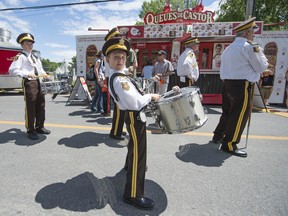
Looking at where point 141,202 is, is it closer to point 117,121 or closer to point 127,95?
point 127,95

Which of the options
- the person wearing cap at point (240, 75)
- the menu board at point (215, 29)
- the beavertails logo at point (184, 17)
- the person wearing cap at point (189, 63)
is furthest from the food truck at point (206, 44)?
the person wearing cap at point (240, 75)

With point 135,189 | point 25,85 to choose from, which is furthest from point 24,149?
point 135,189

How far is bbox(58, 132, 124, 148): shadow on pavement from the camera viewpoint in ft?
12.9

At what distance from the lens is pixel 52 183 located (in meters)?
2.62

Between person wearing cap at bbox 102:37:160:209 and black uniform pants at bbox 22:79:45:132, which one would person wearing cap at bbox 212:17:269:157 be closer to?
person wearing cap at bbox 102:37:160:209

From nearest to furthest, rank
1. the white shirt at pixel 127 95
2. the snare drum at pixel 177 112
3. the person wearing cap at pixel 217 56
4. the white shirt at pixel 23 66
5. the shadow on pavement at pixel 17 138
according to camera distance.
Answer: the white shirt at pixel 127 95 < the snare drum at pixel 177 112 < the white shirt at pixel 23 66 < the shadow on pavement at pixel 17 138 < the person wearing cap at pixel 217 56

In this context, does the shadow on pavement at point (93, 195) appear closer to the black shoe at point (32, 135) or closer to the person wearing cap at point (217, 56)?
the black shoe at point (32, 135)

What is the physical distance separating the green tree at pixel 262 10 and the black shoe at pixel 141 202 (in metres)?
19.5

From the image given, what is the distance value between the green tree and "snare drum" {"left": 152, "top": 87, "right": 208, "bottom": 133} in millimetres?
18573

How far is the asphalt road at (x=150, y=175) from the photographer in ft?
7.20

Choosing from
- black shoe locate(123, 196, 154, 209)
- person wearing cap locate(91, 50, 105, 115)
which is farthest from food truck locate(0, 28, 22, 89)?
black shoe locate(123, 196, 154, 209)

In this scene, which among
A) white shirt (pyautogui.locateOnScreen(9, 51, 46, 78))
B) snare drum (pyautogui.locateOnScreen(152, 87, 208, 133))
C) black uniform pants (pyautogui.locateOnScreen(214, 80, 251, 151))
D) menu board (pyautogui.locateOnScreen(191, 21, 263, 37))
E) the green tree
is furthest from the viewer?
the green tree

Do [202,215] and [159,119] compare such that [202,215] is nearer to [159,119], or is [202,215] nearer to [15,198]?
[159,119]

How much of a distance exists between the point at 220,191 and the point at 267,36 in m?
8.07
